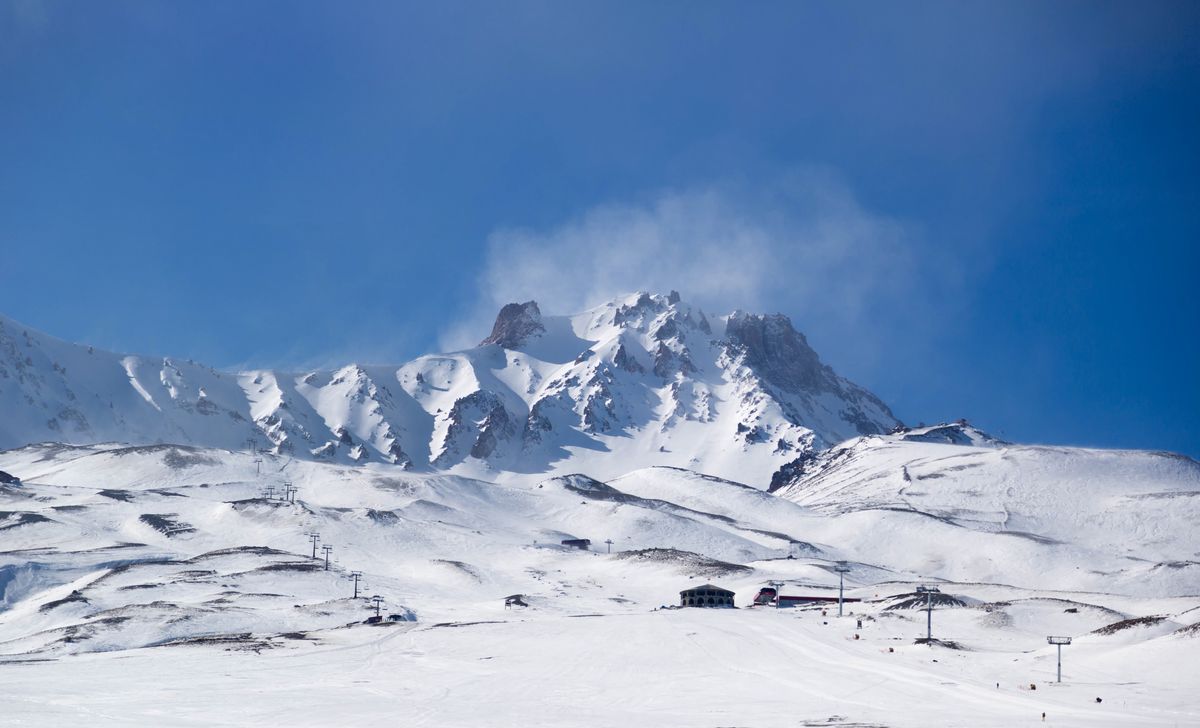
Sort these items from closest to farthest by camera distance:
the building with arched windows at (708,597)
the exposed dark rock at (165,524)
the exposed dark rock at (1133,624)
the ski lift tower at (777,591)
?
the exposed dark rock at (1133,624) → the building with arched windows at (708,597) → the ski lift tower at (777,591) → the exposed dark rock at (165,524)

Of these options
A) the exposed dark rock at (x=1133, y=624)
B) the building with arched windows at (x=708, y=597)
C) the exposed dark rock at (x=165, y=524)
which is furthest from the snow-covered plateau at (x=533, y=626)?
the building with arched windows at (x=708, y=597)

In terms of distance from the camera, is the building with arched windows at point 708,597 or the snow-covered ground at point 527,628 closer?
the snow-covered ground at point 527,628

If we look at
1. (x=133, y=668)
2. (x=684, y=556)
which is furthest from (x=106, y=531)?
(x=133, y=668)

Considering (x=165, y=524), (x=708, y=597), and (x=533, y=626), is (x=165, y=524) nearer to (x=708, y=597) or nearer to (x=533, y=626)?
(x=708, y=597)

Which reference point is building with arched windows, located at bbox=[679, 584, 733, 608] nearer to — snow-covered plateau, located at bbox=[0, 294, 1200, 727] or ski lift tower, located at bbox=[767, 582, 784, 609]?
snow-covered plateau, located at bbox=[0, 294, 1200, 727]

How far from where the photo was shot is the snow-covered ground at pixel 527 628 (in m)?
42.3

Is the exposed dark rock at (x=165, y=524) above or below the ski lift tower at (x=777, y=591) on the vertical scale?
above

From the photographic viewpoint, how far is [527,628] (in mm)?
76562

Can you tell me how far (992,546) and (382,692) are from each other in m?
147

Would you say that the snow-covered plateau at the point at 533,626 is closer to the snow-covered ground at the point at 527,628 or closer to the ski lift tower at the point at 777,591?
the snow-covered ground at the point at 527,628

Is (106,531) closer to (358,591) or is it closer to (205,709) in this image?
(358,591)

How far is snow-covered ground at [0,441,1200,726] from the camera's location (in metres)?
42.3

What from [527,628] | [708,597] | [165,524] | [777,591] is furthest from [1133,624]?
[165,524]

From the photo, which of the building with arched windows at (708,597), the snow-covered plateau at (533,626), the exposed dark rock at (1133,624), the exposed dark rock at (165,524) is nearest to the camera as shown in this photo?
the snow-covered plateau at (533,626)
